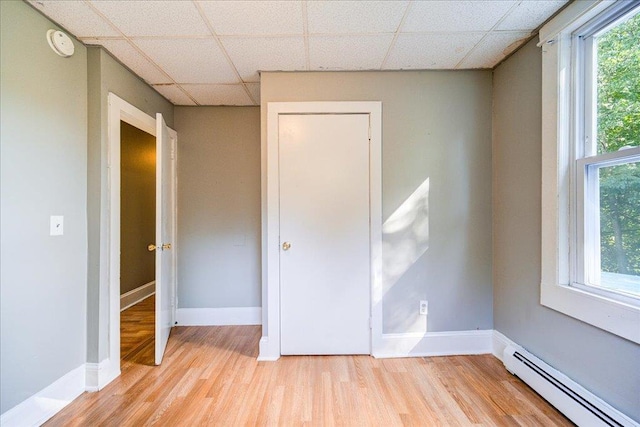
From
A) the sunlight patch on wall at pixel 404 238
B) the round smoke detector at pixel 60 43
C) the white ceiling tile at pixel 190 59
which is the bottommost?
the sunlight patch on wall at pixel 404 238

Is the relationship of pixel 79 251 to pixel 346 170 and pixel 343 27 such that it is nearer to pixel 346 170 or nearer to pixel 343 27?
pixel 346 170

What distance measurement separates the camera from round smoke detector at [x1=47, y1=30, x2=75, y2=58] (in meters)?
1.66

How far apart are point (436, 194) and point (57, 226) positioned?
262 cm

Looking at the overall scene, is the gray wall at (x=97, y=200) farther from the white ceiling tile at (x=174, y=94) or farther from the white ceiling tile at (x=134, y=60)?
the white ceiling tile at (x=174, y=94)

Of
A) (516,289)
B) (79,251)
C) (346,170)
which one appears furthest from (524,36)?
(79,251)

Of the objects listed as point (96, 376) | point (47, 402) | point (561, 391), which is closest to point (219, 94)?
point (96, 376)

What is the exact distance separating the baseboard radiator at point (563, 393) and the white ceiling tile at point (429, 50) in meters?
2.17

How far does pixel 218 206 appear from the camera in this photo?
3.07 metres

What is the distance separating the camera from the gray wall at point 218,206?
9.98 ft

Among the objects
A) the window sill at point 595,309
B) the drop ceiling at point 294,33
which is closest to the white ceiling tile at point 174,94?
the drop ceiling at point 294,33

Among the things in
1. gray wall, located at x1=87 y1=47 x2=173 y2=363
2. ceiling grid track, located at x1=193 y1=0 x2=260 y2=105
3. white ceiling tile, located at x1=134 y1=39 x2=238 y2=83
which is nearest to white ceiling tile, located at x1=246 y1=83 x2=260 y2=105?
ceiling grid track, located at x1=193 y1=0 x2=260 y2=105

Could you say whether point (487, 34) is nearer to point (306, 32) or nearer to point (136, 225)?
point (306, 32)

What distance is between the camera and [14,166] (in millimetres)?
1488

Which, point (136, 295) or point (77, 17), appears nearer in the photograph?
point (77, 17)
